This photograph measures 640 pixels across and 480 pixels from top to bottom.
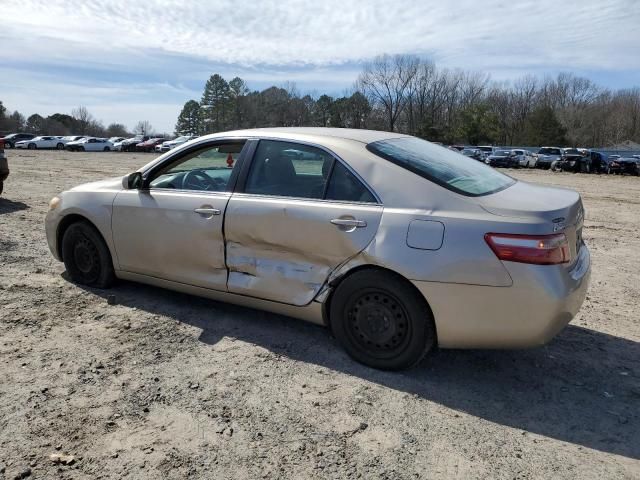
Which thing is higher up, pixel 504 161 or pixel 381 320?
pixel 381 320

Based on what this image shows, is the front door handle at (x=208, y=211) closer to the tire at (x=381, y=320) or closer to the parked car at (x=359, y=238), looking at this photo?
the parked car at (x=359, y=238)

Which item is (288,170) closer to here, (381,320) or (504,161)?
(381,320)

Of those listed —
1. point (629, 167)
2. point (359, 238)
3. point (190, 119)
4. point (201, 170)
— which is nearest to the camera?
point (359, 238)

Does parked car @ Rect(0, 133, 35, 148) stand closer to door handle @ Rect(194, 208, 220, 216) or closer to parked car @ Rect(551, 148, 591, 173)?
parked car @ Rect(551, 148, 591, 173)

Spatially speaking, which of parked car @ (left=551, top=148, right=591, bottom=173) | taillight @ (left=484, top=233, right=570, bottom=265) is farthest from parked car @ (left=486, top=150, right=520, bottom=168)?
taillight @ (left=484, top=233, right=570, bottom=265)

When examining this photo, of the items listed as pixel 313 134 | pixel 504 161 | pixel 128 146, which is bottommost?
pixel 504 161

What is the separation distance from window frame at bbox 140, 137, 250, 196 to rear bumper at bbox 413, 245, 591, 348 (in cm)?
171

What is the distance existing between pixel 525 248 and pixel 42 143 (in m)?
58.9

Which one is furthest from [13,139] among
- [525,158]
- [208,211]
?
[208,211]

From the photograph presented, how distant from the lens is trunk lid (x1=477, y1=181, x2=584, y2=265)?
3.03 m

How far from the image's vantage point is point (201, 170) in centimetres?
449

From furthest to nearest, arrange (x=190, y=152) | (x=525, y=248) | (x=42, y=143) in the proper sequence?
1. (x=42, y=143)
2. (x=190, y=152)
3. (x=525, y=248)

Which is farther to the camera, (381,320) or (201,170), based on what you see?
(201,170)

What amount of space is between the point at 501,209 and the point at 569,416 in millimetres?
1276
